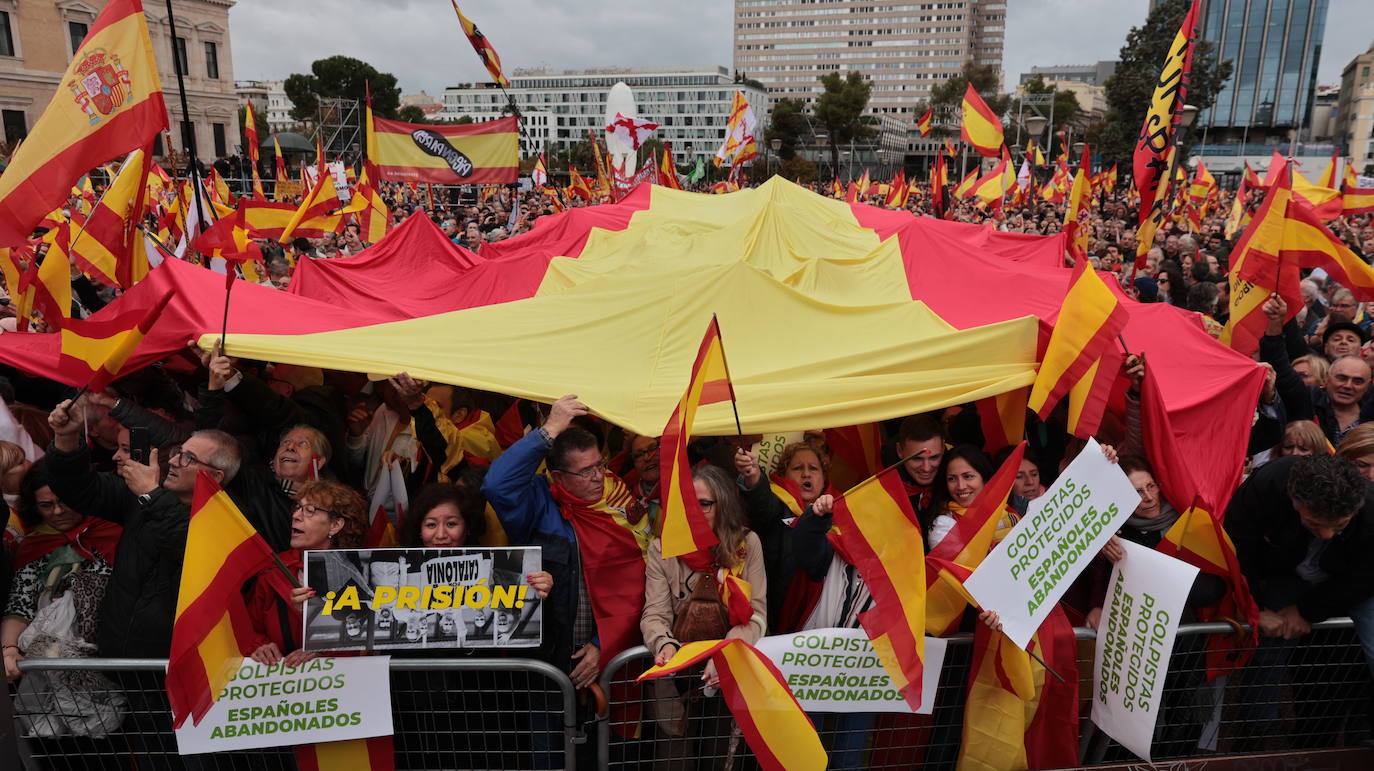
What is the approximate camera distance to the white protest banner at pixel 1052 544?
302 centimetres

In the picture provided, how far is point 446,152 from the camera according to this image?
39.0ft

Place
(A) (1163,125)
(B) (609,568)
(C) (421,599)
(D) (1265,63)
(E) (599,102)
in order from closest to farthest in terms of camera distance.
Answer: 1. (C) (421,599)
2. (B) (609,568)
3. (A) (1163,125)
4. (D) (1265,63)
5. (E) (599,102)

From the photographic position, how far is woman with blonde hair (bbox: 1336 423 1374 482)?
3.71 metres

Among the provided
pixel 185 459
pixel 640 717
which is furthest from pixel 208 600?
pixel 640 717

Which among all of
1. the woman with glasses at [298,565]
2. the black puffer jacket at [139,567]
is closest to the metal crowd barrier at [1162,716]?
the woman with glasses at [298,565]

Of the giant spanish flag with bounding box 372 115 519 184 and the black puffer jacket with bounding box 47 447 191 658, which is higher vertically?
the giant spanish flag with bounding box 372 115 519 184

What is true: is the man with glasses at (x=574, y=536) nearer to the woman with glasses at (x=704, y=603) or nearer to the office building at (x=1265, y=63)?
the woman with glasses at (x=704, y=603)

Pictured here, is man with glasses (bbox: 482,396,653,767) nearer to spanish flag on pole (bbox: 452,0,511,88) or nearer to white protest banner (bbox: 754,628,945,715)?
white protest banner (bbox: 754,628,945,715)

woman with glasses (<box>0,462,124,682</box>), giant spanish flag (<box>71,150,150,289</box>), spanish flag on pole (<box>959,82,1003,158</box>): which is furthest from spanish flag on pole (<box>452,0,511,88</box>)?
woman with glasses (<box>0,462,124,682</box>)

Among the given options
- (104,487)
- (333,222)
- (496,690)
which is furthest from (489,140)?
(496,690)

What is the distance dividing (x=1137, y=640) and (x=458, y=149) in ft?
35.8

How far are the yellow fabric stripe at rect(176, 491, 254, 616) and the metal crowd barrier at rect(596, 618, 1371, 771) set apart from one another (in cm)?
146

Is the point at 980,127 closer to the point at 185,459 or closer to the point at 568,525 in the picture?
the point at 568,525

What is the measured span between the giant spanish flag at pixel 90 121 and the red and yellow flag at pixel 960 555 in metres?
4.35
